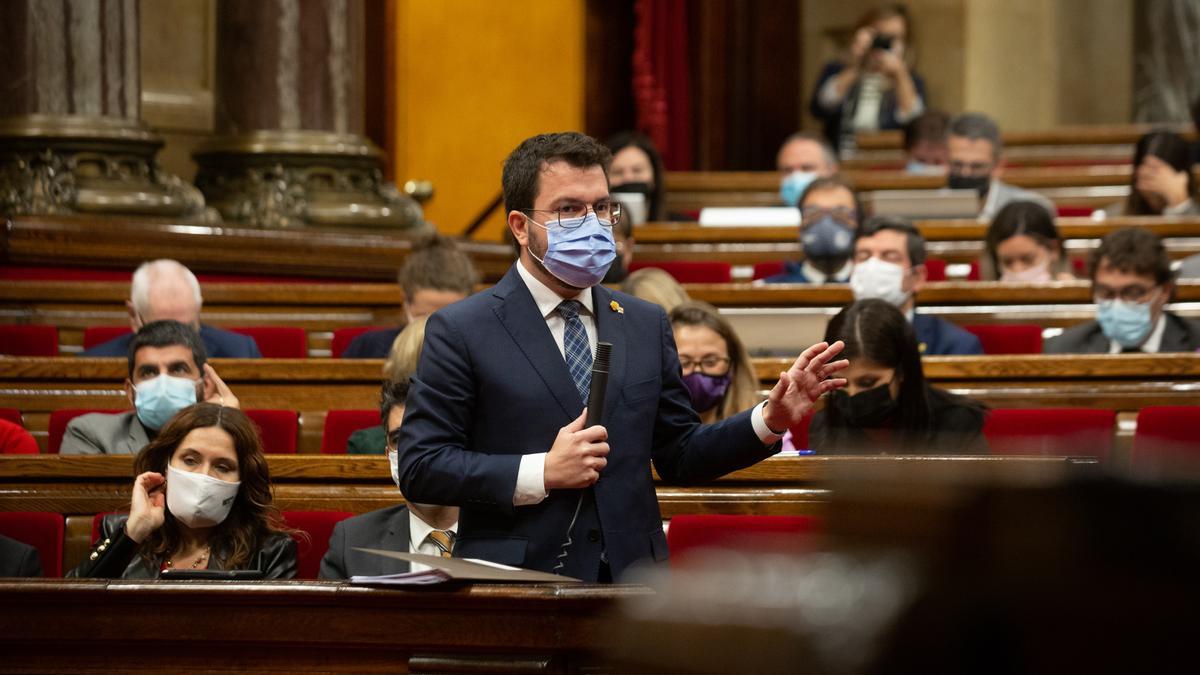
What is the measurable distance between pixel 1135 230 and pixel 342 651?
9.58 ft

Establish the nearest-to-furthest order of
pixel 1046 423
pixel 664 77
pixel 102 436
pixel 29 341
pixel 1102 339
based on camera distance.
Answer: pixel 1046 423 → pixel 102 436 → pixel 1102 339 → pixel 29 341 → pixel 664 77

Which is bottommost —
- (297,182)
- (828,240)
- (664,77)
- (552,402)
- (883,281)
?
(552,402)

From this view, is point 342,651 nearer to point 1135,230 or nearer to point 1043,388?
point 1043,388

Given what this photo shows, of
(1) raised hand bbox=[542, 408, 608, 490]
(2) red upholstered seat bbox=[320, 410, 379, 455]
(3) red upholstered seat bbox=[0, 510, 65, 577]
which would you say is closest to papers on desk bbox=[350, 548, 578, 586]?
(1) raised hand bbox=[542, 408, 608, 490]

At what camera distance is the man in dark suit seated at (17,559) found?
2.77m

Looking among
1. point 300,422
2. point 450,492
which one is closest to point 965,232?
point 300,422

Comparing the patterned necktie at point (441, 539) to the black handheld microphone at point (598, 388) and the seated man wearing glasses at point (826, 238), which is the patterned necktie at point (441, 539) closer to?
the black handheld microphone at point (598, 388)

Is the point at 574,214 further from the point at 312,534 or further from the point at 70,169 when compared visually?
the point at 70,169

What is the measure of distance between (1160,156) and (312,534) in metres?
4.27

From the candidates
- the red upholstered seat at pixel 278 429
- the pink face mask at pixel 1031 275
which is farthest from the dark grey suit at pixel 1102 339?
the red upholstered seat at pixel 278 429

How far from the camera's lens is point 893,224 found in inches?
177

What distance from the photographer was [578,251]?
219 cm

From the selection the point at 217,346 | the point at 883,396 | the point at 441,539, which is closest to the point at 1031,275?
the point at 883,396

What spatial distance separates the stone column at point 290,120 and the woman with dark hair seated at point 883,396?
3.04 meters
